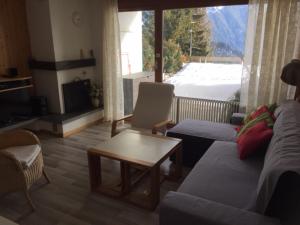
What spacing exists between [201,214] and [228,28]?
293cm

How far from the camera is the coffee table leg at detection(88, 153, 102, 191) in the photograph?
2500mm

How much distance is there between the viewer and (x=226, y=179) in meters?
1.94

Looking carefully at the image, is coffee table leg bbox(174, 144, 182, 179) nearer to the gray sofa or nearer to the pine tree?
the gray sofa

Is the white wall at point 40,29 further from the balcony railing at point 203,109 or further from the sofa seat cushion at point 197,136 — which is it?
the sofa seat cushion at point 197,136

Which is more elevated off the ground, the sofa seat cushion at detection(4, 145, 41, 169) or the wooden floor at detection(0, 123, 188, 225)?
the sofa seat cushion at detection(4, 145, 41, 169)

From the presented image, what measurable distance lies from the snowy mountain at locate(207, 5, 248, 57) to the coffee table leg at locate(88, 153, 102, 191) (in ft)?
7.91

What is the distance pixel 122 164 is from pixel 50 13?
9.08 ft

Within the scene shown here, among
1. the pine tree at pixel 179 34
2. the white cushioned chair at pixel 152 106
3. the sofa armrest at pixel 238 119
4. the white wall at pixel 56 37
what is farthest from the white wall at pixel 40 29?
the sofa armrest at pixel 238 119

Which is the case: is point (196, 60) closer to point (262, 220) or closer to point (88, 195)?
point (88, 195)

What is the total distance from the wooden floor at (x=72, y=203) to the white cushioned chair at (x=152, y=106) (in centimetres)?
67

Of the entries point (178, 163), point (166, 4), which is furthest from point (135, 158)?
point (166, 4)

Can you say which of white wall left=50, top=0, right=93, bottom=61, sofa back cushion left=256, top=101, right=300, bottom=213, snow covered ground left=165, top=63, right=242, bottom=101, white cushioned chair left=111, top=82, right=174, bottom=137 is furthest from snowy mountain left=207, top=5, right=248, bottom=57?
white wall left=50, top=0, right=93, bottom=61

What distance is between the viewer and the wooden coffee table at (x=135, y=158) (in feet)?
7.33

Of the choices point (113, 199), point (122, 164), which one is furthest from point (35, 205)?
point (122, 164)
